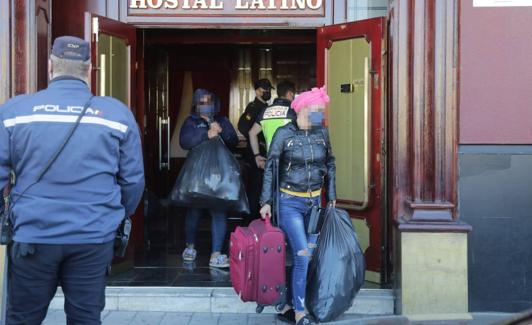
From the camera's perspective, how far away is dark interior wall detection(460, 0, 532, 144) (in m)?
5.88

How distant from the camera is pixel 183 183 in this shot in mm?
7043

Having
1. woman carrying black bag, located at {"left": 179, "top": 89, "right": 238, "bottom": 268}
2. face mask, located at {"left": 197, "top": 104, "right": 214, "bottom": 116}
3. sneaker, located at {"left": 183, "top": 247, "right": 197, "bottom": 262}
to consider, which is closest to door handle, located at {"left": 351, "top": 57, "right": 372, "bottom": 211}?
woman carrying black bag, located at {"left": 179, "top": 89, "right": 238, "bottom": 268}

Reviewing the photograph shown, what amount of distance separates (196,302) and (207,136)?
182cm

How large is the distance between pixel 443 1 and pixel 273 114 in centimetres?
197

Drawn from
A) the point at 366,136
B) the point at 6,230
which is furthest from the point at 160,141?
the point at 6,230

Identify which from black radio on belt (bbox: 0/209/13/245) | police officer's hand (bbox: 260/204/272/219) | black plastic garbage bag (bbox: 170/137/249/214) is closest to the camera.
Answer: black radio on belt (bbox: 0/209/13/245)

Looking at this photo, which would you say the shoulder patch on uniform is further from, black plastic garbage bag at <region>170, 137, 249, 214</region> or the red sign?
the red sign

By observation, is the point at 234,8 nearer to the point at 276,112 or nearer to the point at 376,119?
the point at 276,112

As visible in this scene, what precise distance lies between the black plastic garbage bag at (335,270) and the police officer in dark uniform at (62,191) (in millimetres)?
2047

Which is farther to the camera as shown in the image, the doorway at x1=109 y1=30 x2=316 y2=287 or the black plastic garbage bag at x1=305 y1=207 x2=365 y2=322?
the doorway at x1=109 y1=30 x2=316 y2=287

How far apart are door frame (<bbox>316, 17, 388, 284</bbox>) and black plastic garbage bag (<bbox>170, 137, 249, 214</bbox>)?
3.98 feet

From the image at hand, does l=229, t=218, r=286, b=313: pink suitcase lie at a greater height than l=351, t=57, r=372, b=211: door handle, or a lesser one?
lesser

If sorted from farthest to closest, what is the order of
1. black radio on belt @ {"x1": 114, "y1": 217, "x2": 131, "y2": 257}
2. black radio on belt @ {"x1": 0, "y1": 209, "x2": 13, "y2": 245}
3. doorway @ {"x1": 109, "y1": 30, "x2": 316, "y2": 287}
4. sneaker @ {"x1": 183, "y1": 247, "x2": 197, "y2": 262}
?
doorway @ {"x1": 109, "y1": 30, "x2": 316, "y2": 287} < sneaker @ {"x1": 183, "y1": 247, "x2": 197, "y2": 262} < black radio on belt @ {"x1": 114, "y1": 217, "x2": 131, "y2": 257} < black radio on belt @ {"x1": 0, "y1": 209, "x2": 13, "y2": 245}

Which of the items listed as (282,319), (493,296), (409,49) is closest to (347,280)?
(282,319)
